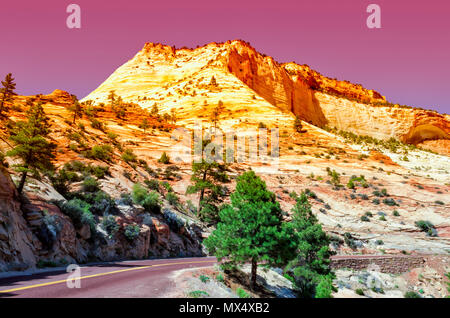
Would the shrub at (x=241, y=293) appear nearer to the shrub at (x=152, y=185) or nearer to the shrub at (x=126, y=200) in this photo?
the shrub at (x=126, y=200)

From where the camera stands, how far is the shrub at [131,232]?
19.3 metres

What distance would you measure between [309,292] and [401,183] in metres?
32.0

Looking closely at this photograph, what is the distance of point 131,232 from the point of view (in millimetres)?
19469

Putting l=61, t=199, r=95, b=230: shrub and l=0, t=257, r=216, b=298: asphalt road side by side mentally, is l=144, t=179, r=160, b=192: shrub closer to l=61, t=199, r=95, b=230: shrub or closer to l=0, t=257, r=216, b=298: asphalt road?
l=61, t=199, r=95, b=230: shrub

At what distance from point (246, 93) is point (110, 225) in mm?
57187

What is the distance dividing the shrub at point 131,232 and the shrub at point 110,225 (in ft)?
2.53

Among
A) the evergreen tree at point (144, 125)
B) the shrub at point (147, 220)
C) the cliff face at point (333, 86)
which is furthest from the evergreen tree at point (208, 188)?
the cliff face at point (333, 86)

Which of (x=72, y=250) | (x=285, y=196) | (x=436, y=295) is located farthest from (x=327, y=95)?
(x=72, y=250)

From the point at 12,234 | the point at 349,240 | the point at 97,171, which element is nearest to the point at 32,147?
the point at 12,234

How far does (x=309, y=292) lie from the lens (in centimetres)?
1966

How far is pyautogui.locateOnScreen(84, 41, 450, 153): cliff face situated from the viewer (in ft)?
228

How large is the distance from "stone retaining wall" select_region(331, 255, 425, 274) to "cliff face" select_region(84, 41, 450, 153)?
4165 cm

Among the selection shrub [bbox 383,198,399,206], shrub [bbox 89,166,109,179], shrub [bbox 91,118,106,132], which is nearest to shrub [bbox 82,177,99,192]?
shrub [bbox 89,166,109,179]

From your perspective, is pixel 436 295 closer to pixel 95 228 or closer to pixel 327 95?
pixel 95 228
